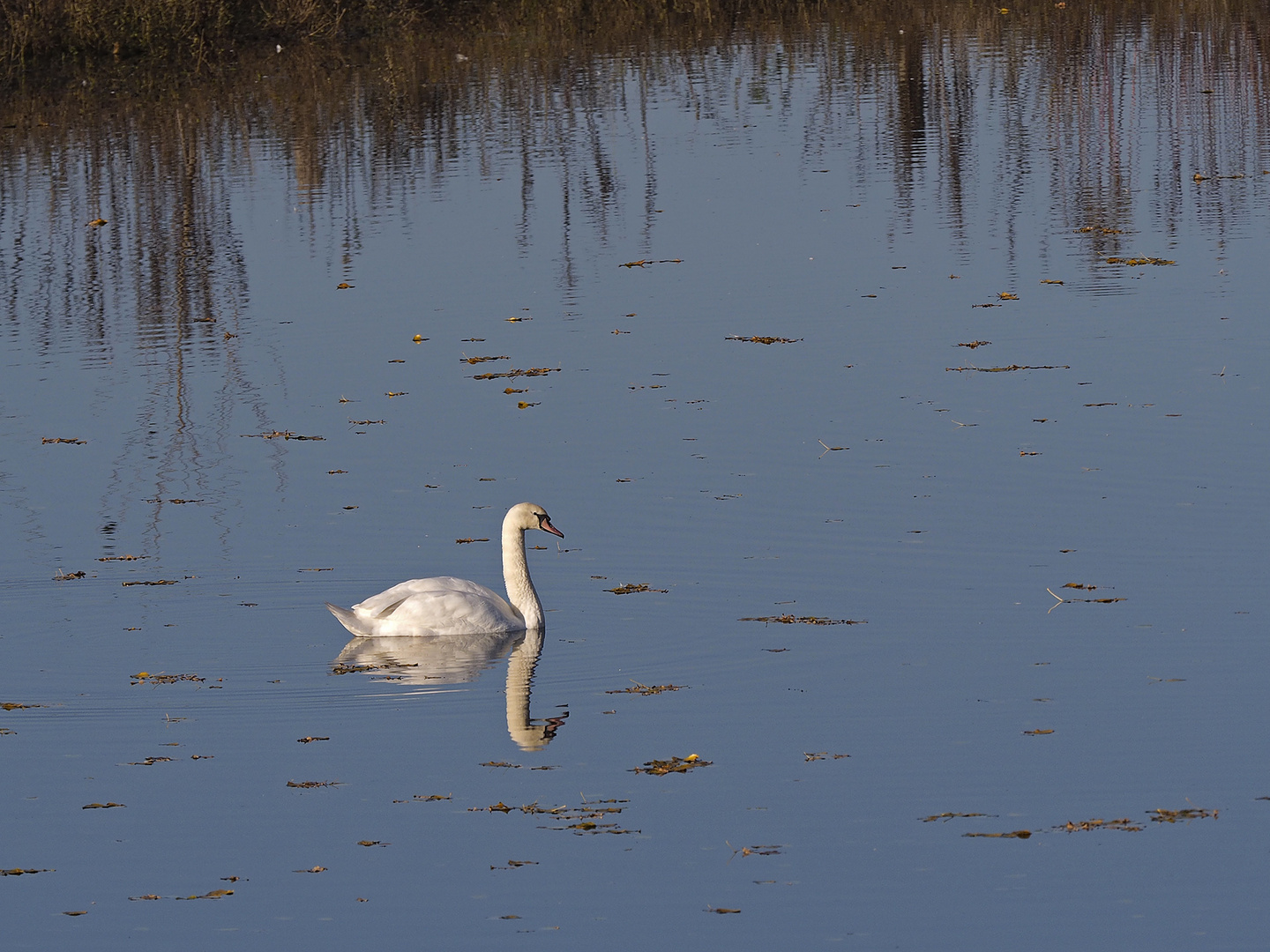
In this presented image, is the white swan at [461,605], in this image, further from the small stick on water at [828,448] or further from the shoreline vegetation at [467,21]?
the shoreline vegetation at [467,21]

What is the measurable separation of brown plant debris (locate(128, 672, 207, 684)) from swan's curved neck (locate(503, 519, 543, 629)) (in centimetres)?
175

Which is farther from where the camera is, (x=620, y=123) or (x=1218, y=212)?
(x=620, y=123)

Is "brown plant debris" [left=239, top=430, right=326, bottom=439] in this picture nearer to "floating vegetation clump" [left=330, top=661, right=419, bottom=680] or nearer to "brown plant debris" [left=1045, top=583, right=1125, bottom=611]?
"floating vegetation clump" [left=330, top=661, right=419, bottom=680]

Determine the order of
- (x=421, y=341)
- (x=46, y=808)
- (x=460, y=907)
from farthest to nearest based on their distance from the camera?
(x=421, y=341) → (x=46, y=808) → (x=460, y=907)

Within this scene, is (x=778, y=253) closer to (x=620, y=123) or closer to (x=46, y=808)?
(x=620, y=123)

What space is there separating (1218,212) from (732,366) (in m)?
6.79

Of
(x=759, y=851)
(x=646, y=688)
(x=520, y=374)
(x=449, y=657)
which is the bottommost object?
(x=449, y=657)

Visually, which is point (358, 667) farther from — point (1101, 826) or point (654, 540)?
point (1101, 826)

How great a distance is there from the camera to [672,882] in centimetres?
675

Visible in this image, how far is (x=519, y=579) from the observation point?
1032 cm

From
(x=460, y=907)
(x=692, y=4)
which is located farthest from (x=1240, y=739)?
(x=692, y=4)

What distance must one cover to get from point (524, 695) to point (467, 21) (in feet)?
90.0

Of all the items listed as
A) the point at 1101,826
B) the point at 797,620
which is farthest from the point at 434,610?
the point at 1101,826

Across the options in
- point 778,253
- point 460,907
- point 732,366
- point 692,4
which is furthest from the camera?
point 692,4
